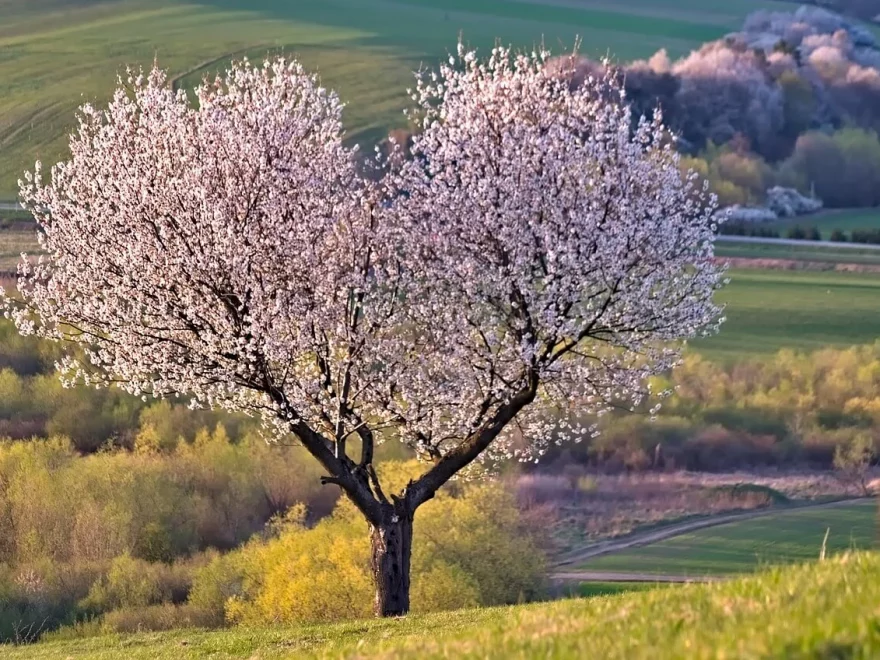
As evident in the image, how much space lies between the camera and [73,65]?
127125 mm

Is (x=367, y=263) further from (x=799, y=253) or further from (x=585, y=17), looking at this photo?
(x=585, y=17)

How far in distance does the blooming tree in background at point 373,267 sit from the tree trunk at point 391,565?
40 millimetres

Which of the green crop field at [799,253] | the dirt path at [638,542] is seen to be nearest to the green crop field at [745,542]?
the dirt path at [638,542]

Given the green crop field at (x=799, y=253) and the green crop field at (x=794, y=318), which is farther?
the green crop field at (x=799, y=253)

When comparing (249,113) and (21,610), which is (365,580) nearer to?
(21,610)

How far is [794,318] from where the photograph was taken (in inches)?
3994

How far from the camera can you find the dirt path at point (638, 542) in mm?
63188

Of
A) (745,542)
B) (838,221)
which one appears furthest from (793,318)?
(838,221)

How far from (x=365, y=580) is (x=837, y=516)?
33040 mm

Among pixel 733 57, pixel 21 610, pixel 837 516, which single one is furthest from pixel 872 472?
pixel 733 57

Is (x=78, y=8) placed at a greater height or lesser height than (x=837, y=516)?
greater

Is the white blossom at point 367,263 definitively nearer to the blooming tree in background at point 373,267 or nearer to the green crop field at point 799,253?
the blooming tree in background at point 373,267

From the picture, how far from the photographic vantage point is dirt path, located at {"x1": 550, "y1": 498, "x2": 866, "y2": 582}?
63.2 metres

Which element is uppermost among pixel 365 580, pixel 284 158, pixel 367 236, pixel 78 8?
pixel 78 8
